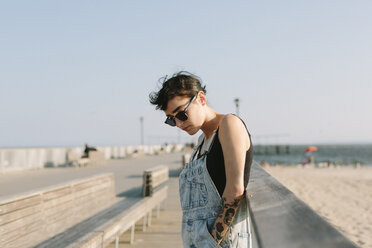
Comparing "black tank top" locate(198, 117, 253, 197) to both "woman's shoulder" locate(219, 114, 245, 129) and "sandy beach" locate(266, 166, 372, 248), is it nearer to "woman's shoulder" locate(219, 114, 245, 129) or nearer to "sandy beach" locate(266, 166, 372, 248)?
"woman's shoulder" locate(219, 114, 245, 129)

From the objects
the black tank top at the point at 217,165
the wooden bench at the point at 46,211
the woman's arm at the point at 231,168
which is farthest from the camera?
the wooden bench at the point at 46,211

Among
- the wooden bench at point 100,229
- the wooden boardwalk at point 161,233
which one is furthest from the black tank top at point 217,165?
the wooden boardwalk at point 161,233

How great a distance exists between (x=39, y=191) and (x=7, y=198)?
1.48 ft

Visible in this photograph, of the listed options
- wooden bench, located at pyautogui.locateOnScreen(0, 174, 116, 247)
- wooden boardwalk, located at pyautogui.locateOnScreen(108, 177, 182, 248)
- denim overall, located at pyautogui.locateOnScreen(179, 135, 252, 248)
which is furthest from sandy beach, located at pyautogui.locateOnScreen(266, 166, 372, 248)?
denim overall, located at pyautogui.locateOnScreen(179, 135, 252, 248)

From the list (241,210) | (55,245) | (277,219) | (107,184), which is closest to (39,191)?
(55,245)

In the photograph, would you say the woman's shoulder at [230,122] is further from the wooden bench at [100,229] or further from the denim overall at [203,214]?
the wooden bench at [100,229]

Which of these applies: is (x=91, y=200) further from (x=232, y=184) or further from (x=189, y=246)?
(x=232, y=184)

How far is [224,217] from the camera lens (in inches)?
54.9

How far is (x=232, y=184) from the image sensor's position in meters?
1.36

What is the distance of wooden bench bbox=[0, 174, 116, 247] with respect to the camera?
291cm

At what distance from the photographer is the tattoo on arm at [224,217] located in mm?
1387

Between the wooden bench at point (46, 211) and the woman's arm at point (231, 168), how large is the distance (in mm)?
2335

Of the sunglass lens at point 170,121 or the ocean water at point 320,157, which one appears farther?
the ocean water at point 320,157

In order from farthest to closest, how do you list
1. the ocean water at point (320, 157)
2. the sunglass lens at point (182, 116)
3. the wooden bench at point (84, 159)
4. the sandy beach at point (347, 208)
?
the ocean water at point (320, 157) → the wooden bench at point (84, 159) → the sandy beach at point (347, 208) → the sunglass lens at point (182, 116)
